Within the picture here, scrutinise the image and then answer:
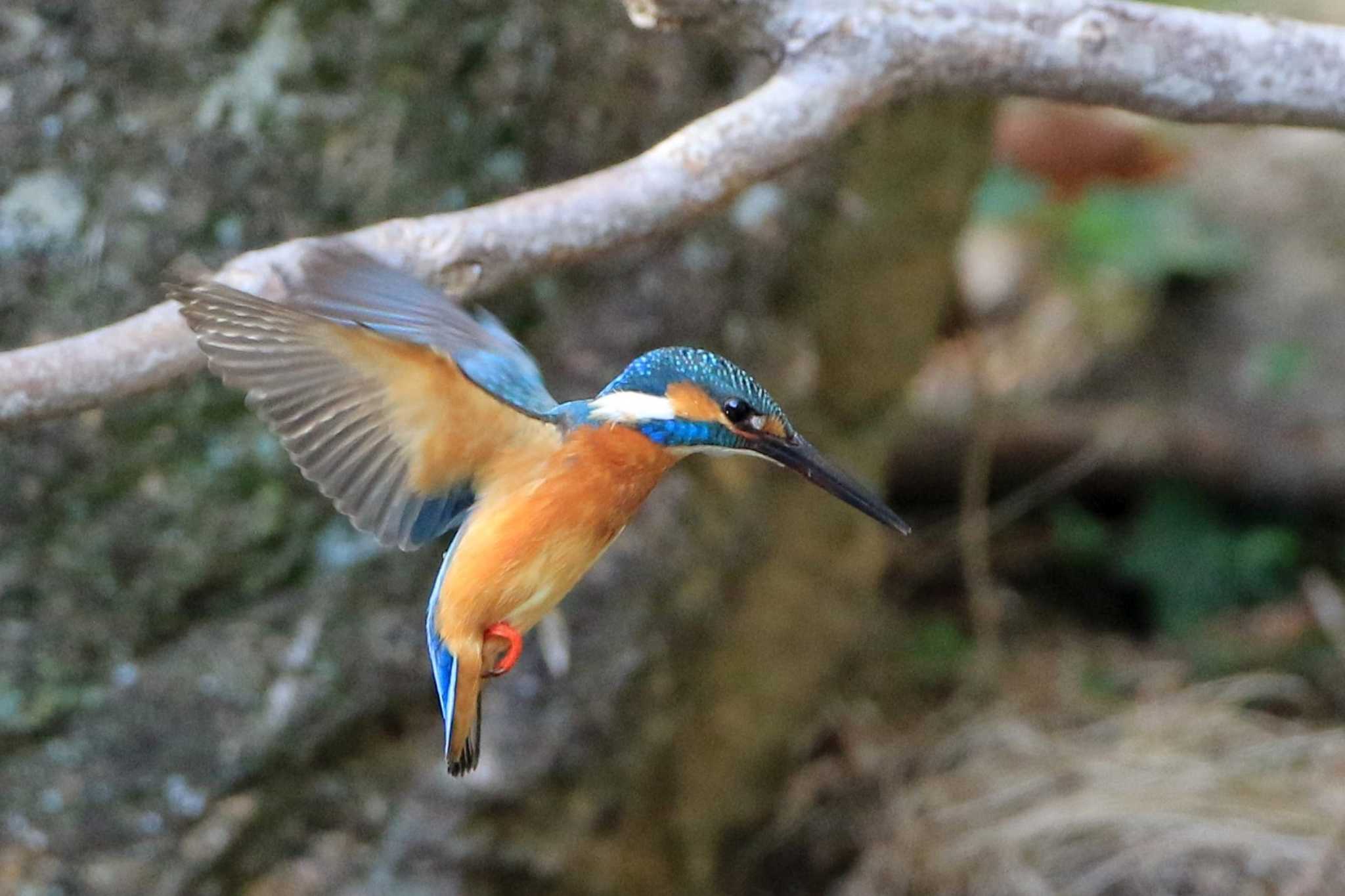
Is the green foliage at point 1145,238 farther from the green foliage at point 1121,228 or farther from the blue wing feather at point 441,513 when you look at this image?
the blue wing feather at point 441,513

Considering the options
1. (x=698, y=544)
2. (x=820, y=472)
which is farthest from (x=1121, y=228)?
(x=820, y=472)

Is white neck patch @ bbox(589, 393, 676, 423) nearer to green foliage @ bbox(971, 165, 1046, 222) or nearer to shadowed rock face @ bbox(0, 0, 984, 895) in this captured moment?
shadowed rock face @ bbox(0, 0, 984, 895)

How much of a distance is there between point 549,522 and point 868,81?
29.1 inches

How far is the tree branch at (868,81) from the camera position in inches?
68.6

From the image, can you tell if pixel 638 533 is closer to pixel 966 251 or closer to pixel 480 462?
pixel 480 462

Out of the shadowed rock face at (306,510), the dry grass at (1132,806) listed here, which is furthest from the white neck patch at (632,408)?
the dry grass at (1132,806)

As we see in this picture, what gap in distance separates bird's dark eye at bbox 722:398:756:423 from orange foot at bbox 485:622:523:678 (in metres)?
0.35

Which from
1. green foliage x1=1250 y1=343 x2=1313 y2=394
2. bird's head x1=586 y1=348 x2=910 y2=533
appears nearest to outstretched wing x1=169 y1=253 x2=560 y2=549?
bird's head x1=586 y1=348 x2=910 y2=533

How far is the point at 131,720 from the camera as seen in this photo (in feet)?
7.80

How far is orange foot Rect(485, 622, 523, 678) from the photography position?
1562mm

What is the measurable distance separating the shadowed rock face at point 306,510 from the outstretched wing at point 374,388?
2.84 feet

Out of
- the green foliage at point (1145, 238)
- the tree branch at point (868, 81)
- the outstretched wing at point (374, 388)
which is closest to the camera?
the outstretched wing at point (374, 388)

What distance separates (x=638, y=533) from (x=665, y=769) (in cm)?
54

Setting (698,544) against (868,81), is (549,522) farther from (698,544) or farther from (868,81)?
(698,544)
